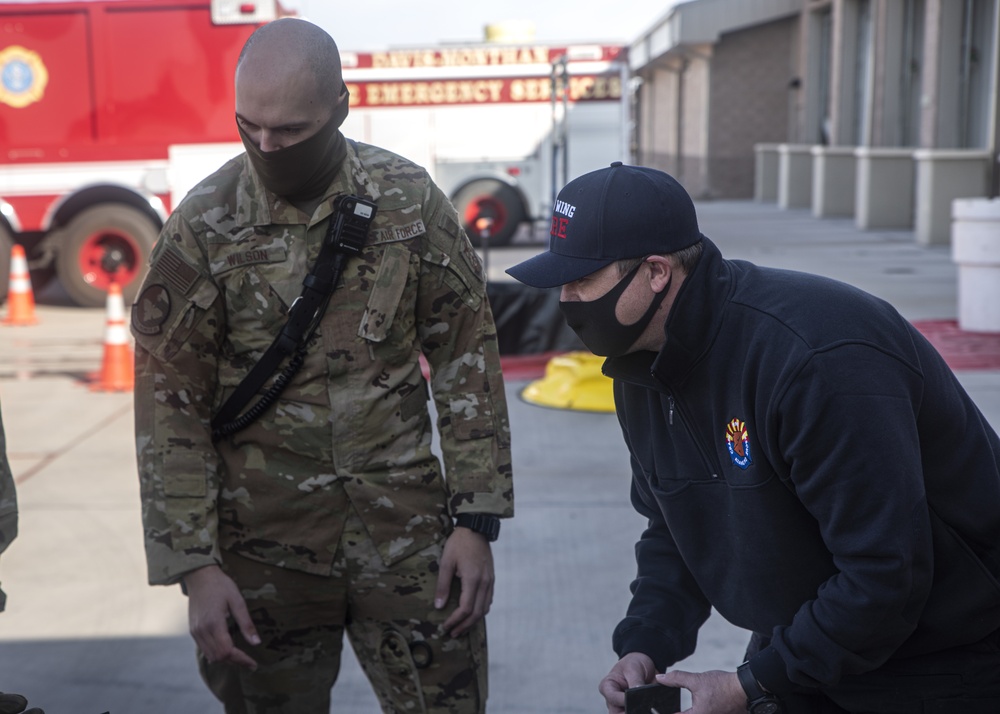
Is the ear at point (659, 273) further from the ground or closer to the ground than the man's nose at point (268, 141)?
closer to the ground

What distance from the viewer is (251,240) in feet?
7.25

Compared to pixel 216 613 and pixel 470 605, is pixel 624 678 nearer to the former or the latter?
pixel 470 605

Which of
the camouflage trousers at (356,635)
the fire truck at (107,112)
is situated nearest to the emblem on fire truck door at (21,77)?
the fire truck at (107,112)

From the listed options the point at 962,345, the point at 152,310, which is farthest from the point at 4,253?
the point at 152,310

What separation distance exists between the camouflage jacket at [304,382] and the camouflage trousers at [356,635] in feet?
0.13

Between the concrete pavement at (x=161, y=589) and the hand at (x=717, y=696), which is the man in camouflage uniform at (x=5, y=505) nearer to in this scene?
the hand at (x=717, y=696)

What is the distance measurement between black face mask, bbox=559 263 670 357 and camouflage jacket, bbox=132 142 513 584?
18.0 inches

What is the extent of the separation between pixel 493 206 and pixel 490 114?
4.27 ft

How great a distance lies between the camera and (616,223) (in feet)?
5.91

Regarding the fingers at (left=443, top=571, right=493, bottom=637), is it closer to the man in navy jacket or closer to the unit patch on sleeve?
the man in navy jacket

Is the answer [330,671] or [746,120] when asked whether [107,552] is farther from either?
[746,120]

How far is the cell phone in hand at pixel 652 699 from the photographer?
183 cm

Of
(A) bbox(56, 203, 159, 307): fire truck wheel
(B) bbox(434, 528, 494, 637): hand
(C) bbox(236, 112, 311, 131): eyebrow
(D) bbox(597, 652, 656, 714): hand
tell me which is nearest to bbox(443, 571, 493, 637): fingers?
(B) bbox(434, 528, 494, 637): hand

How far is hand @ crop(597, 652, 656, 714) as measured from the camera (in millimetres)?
1953
